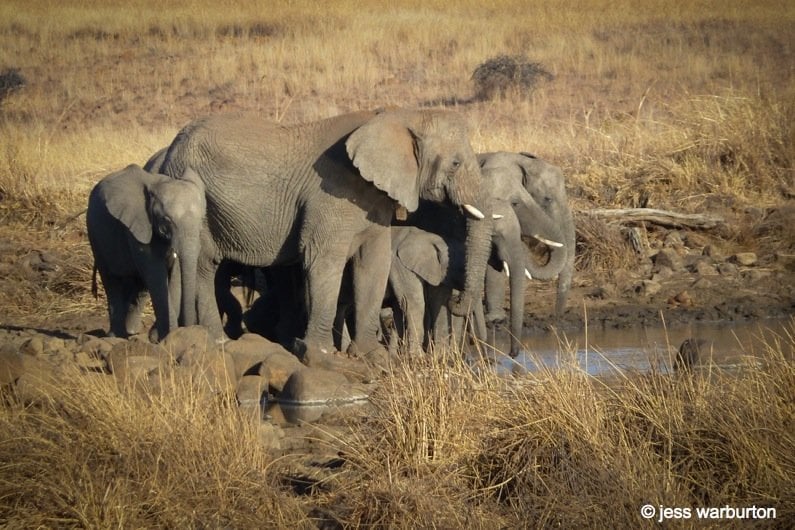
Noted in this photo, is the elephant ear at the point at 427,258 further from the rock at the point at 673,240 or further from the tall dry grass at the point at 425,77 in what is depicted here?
the tall dry grass at the point at 425,77

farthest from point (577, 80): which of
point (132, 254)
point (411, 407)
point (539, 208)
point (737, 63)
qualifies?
point (411, 407)

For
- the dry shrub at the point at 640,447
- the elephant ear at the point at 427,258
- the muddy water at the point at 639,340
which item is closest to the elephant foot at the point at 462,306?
the elephant ear at the point at 427,258

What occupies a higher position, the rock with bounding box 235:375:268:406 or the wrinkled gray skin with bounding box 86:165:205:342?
the wrinkled gray skin with bounding box 86:165:205:342

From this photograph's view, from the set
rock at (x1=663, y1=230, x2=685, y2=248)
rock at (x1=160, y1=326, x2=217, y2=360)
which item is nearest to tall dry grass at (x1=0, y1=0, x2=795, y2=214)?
rock at (x1=663, y1=230, x2=685, y2=248)

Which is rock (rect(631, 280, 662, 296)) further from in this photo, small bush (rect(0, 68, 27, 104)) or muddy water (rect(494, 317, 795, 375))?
small bush (rect(0, 68, 27, 104))

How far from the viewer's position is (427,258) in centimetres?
1174

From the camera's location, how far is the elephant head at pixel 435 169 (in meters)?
11.1

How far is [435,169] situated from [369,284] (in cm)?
99

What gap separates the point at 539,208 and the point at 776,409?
5.57 meters

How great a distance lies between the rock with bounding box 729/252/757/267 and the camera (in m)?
15.4

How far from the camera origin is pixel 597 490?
6863mm

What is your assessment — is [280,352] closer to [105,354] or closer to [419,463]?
[105,354]

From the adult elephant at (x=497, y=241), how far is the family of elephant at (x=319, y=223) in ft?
0.04

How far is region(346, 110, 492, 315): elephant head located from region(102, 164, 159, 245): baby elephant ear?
1.56 meters
